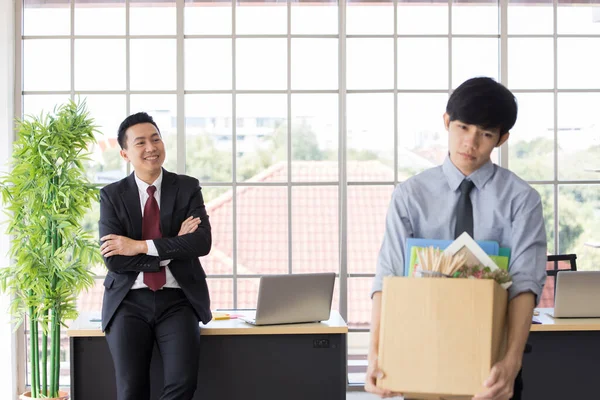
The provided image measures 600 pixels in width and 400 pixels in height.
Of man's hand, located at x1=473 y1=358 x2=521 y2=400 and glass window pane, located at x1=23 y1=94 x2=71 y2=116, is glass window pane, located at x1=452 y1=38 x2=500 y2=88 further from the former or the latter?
man's hand, located at x1=473 y1=358 x2=521 y2=400

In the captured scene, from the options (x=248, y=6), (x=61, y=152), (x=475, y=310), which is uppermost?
(x=248, y=6)

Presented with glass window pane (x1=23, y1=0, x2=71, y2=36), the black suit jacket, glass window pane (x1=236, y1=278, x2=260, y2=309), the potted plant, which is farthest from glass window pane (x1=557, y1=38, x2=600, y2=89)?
glass window pane (x1=23, y1=0, x2=71, y2=36)

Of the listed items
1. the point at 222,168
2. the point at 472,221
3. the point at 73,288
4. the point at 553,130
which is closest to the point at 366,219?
the point at 222,168

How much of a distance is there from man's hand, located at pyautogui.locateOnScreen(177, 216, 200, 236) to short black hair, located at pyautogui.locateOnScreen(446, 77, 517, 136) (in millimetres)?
2127

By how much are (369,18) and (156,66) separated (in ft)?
5.48

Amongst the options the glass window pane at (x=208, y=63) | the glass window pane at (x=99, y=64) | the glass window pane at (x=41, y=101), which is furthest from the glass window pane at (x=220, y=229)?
the glass window pane at (x=41, y=101)

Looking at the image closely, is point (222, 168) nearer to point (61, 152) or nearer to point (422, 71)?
point (61, 152)

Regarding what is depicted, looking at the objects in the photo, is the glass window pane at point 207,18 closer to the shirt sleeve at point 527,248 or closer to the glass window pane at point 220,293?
the glass window pane at point 220,293

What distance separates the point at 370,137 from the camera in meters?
5.82

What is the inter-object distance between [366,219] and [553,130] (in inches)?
63.7

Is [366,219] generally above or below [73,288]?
above

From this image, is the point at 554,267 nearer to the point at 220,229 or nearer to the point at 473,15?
the point at 473,15

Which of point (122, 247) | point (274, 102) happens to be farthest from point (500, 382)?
point (274, 102)

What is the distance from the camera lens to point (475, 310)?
1825mm
